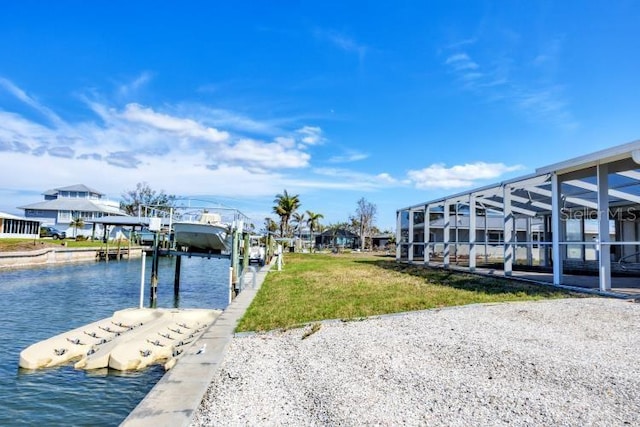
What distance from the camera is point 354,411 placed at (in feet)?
12.5

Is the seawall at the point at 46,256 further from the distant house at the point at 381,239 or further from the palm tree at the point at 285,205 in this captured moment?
the distant house at the point at 381,239

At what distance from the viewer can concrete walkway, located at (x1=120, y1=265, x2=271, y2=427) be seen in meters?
3.65

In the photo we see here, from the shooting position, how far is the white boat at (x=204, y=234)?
17516 mm

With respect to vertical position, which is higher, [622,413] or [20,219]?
[20,219]

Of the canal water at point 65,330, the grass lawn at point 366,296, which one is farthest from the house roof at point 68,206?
the grass lawn at point 366,296

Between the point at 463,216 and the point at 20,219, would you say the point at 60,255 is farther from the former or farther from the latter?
the point at 463,216

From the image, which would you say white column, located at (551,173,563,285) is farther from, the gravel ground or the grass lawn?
the gravel ground

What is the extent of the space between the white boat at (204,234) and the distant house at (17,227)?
97.1 feet

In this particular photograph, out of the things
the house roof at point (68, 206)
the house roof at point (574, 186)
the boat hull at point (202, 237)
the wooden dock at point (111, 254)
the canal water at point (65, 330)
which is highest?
the house roof at point (68, 206)

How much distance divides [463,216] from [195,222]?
678 inches

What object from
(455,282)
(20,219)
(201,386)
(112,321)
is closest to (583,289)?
(455,282)

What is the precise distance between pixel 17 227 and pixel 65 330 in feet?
131

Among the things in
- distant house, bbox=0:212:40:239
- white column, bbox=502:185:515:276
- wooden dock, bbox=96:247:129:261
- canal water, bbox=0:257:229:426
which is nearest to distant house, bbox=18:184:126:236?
distant house, bbox=0:212:40:239

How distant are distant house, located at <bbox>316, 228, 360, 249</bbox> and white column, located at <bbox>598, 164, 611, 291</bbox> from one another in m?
48.2
